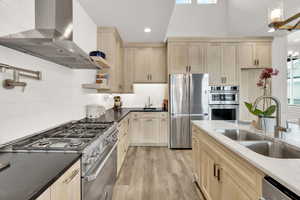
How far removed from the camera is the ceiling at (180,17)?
8.22 ft

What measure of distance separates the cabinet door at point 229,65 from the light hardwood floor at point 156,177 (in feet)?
7.08

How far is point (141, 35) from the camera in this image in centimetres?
381

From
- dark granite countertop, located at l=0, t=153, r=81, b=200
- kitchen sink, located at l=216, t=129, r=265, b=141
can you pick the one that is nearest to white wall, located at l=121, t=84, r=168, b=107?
kitchen sink, located at l=216, t=129, r=265, b=141

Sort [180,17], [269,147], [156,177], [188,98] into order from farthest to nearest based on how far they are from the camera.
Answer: [180,17], [188,98], [156,177], [269,147]

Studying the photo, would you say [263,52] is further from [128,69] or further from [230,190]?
[230,190]

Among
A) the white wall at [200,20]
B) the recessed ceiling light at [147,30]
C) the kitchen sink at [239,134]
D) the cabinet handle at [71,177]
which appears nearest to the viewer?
the cabinet handle at [71,177]

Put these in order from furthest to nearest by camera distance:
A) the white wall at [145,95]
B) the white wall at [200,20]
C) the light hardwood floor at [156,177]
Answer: the white wall at [145,95] → the white wall at [200,20] → the light hardwood floor at [156,177]

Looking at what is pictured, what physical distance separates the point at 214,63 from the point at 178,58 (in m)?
0.94

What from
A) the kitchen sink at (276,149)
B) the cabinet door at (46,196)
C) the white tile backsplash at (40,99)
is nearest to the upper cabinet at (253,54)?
the kitchen sink at (276,149)

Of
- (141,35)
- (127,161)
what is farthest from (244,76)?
(127,161)

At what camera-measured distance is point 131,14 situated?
2736 mm

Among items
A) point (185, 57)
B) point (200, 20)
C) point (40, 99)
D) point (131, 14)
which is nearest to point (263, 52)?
point (200, 20)

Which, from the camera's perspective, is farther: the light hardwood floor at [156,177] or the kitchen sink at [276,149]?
the light hardwood floor at [156,177]

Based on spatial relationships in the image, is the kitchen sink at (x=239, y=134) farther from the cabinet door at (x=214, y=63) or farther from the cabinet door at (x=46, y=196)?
the cabinet door at (x=214, y=63)
